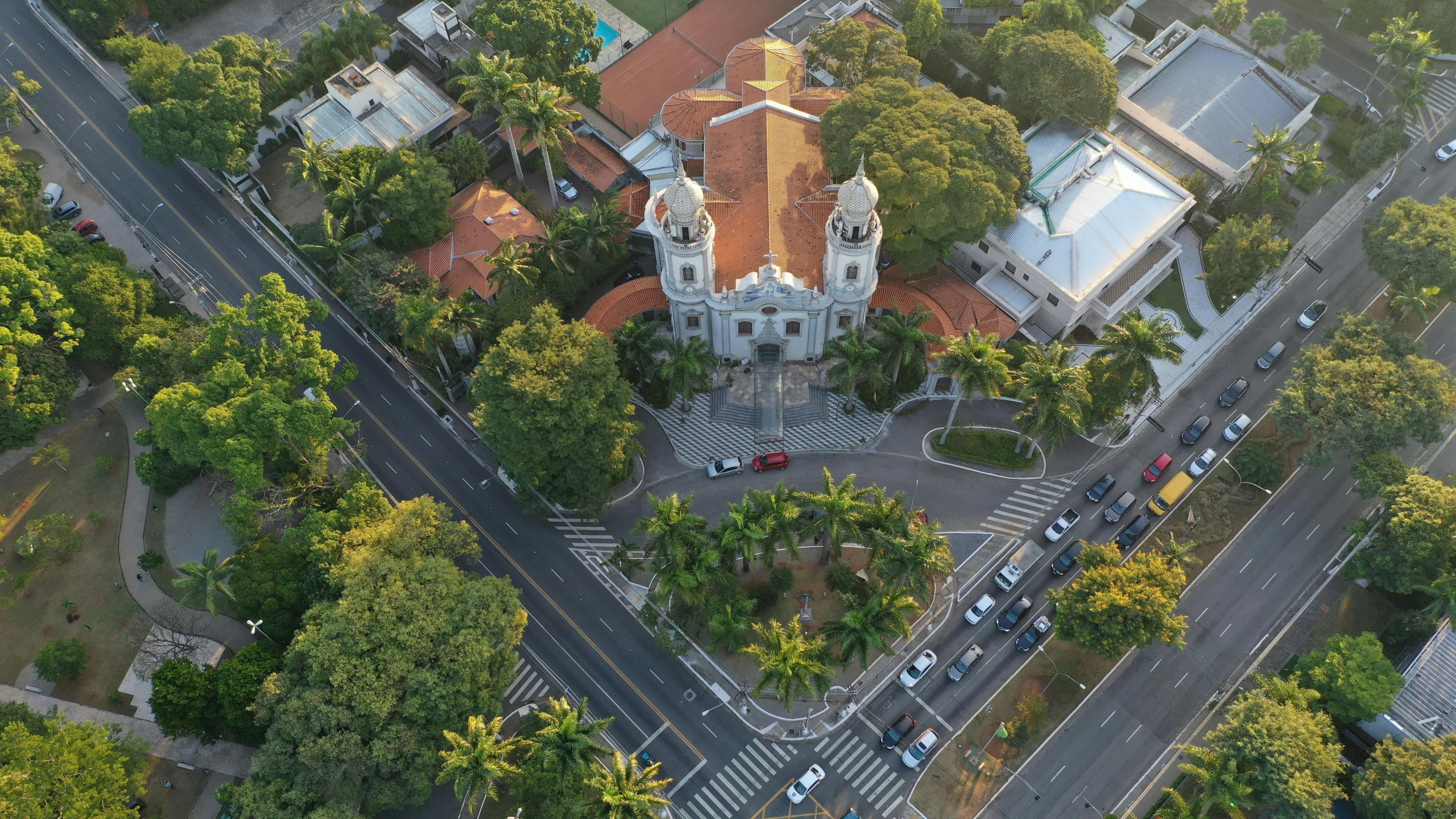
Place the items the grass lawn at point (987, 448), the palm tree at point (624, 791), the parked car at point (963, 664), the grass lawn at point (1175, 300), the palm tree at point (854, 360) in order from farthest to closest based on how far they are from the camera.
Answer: the grass lawn at point (1175, 300)
the grass lawn at point (987, 448)
the palm tree at point (854, 360)
the parked car at point (963, 664)
the palm tree at point (624, 791)

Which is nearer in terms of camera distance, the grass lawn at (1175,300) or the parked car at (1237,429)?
the parked car at (1237,429)

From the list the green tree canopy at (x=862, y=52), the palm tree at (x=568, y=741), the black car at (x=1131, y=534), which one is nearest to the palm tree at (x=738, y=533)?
the palm tree at (x=568, y=741)

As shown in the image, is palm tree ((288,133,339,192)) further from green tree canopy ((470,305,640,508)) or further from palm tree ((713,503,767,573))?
palm tree ((713,503,767,573))

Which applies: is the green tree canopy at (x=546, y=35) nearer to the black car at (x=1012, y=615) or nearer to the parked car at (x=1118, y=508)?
the parked car at (x=1118, y=508)

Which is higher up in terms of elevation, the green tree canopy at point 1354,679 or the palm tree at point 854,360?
the green tree canopy at point 1354,679

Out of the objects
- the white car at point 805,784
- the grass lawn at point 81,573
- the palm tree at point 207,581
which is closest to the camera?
the white car at point 805,784

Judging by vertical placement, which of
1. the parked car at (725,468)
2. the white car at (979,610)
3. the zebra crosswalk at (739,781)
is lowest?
the zebra crosswalk at (739,781)

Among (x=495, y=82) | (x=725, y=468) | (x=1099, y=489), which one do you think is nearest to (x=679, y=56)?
(x=495, y=82)
